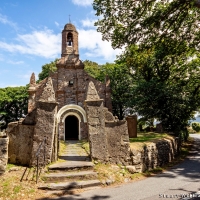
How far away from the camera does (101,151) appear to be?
26.7 feet

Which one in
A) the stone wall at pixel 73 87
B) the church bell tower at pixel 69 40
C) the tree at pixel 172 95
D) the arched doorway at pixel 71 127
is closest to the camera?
the tree at pixel 172 95

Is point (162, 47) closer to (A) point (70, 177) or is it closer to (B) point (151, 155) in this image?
(B) point (151, 155)

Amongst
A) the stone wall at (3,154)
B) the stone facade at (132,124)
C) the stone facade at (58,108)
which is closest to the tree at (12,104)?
the stone facade at (58,108)

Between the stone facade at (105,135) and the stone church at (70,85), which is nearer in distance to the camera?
the stone facade at (105,135)

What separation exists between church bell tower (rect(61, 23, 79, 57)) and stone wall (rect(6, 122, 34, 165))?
15.1m

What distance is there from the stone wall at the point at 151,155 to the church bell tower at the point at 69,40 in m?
14.8

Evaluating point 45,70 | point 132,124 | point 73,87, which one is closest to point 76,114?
point 73,87

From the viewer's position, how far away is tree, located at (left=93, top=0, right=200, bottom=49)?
982 cm

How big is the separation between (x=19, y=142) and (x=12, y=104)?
90.5 feet

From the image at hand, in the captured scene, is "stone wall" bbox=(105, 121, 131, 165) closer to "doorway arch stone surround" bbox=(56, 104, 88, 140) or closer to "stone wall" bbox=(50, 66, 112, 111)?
"doorway arch stone surround" bbox=(56, 104, 88, 140)

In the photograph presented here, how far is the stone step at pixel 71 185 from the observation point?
6258 mm

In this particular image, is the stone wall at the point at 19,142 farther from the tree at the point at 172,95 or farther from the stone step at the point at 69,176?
the tree at the point at 172,95

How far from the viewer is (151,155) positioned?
32.1ft

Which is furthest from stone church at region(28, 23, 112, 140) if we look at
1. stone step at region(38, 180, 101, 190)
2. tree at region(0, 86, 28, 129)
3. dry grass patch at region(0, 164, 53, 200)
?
tree at region(0, 86, 28, 129)
